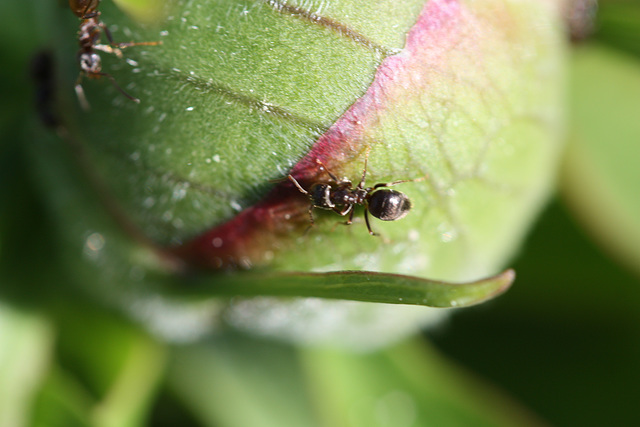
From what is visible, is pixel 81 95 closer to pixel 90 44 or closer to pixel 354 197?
pixel 90 44

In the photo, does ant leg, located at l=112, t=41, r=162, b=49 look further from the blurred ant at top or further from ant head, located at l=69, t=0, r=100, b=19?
the blurred ant at top

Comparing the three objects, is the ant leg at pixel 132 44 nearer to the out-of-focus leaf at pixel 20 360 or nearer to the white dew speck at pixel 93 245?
the white dew speck at pixel 93 245

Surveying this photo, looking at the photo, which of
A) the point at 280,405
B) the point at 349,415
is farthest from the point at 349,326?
the point at 280,405

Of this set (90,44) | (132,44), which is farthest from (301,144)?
(90,44)

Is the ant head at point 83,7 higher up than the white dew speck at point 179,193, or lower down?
higher up

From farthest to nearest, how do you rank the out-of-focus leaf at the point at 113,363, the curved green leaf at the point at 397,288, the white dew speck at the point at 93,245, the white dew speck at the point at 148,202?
the out-of-focus leaf at the point at 113,363, the white dew speck at the point at 93,245, the white dew speck at the point at 148,202, the curved green leaf at the point at 397,288

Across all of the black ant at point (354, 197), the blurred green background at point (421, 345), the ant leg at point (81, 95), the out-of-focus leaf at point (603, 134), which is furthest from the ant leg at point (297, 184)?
the out-of-focus leaf at point (603, 134)

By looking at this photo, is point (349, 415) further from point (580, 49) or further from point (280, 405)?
point (580, 49)
